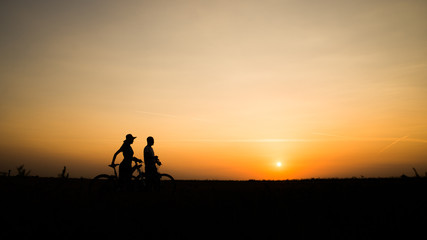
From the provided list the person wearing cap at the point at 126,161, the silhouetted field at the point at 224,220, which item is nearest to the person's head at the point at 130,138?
the person wearing cap at the point at 126,161

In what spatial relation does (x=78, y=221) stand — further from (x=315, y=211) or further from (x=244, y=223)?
(x=315, y=211)

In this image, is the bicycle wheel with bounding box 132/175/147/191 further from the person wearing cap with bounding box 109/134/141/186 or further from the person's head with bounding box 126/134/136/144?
the person's head with bounding box 126/134/136/144

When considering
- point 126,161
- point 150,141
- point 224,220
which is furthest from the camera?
point 150,141

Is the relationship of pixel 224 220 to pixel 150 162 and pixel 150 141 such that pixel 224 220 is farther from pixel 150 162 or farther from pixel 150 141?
pixel 150 141

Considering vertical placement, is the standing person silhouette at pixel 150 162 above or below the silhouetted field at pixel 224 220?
above

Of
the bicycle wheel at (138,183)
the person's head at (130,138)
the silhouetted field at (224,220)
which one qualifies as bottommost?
the silhouetted field at (224,220)

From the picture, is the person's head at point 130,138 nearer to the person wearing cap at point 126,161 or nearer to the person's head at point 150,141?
the person wearing cap at point 126,161

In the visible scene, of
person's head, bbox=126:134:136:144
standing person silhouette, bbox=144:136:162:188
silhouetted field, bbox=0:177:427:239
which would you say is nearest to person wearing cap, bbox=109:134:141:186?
person's head, bbox=126:134:136:144

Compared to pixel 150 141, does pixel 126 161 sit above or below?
below

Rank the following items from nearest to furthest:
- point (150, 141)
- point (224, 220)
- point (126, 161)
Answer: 1. point (224, 220)
2. point (126, 161)
3. point (150, 141)

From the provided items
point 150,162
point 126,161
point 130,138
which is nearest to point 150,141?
point 150,162

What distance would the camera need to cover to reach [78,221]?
6195 millimetres

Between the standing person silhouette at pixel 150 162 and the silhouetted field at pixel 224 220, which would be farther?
the standing person silhouette at pixel 150 162

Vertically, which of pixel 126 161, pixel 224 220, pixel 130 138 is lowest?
pixel 224 220
